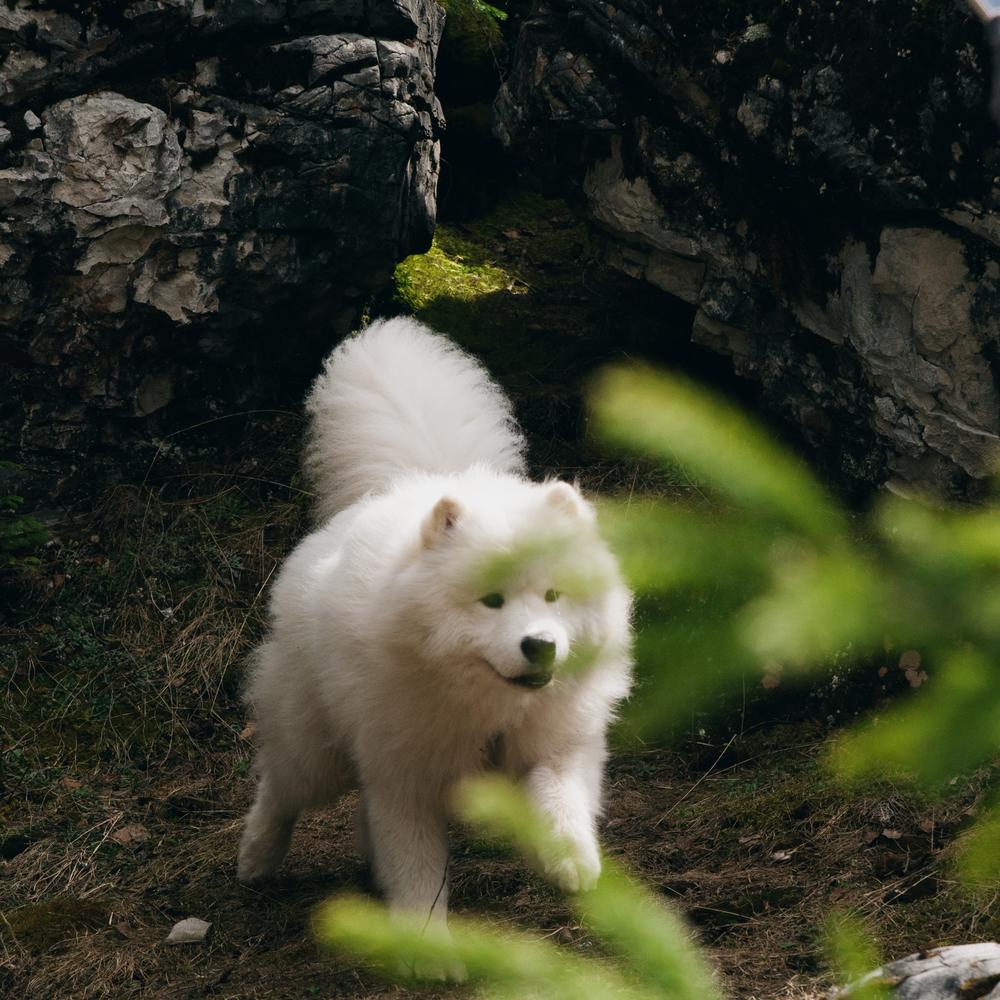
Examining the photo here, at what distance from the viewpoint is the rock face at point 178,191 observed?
5.58 m

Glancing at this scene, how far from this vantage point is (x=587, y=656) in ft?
4.85

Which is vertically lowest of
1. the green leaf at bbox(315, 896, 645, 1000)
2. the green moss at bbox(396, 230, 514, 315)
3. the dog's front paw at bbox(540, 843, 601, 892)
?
the green moss at bbox(396, 230, 514, 315)

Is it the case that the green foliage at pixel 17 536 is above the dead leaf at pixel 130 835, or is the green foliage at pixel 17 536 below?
above

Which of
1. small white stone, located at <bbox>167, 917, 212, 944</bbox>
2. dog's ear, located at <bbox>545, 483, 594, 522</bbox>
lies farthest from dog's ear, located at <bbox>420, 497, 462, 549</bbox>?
small white stone, located at <bbox>167, 917, 212, 944</bbox>

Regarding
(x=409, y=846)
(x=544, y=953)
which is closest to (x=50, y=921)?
(x=409, y=846)

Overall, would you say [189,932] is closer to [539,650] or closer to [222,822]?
[222,822]

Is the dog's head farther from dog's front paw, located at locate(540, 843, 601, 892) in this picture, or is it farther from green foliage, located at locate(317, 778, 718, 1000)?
green foliage, located at locate(317, 778, 718, 1000)

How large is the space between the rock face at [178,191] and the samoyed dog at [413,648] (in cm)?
138

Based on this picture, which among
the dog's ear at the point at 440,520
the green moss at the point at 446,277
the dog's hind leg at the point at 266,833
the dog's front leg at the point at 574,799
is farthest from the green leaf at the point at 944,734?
the green moss at the point at 446,277

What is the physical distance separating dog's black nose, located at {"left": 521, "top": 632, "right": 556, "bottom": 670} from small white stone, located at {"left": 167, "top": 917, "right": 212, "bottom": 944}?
2025 mm

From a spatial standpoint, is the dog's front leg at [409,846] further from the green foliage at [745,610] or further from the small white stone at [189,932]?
the green foliage at [745,610]

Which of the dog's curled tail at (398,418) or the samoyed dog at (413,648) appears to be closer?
the samoyed dog at (413,648)

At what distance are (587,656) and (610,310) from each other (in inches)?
239

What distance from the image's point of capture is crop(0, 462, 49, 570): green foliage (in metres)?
5.88
